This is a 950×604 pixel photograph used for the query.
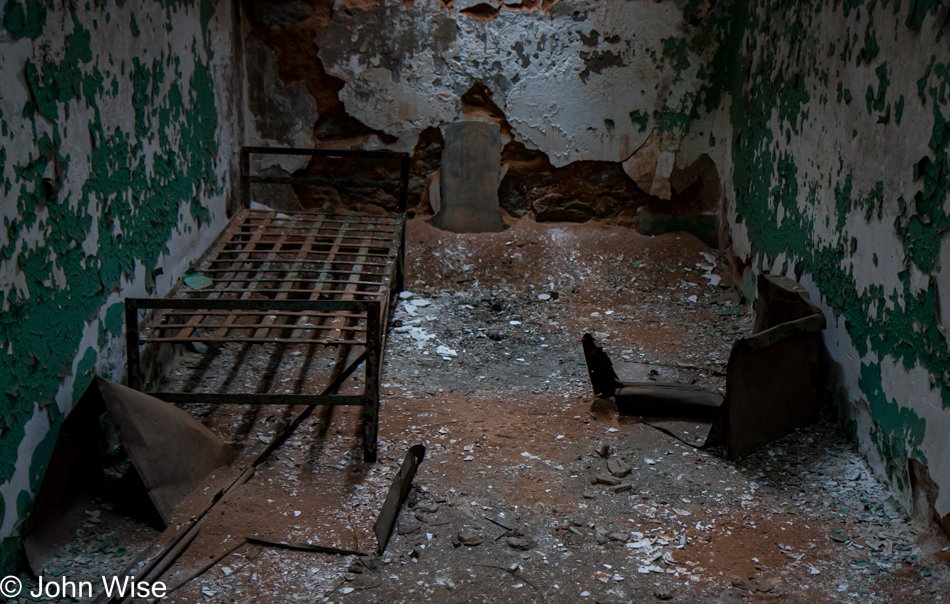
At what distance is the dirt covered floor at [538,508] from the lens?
6.21ft

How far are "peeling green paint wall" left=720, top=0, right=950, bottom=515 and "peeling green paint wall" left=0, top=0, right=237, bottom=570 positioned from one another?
2520 mm

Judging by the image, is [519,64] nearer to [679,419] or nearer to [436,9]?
[436,9]

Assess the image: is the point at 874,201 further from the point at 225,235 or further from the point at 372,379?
the point at 225,235

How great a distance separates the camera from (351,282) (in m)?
3.16

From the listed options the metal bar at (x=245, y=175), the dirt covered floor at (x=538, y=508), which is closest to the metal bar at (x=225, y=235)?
the metal bar at (x=245, y=175)

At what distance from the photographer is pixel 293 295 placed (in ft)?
11.7

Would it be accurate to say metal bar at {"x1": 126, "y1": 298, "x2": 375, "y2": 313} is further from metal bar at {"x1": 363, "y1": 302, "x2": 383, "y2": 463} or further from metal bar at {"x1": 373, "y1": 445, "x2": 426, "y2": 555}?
metal bar at {"x1": 373, "y1": 445, "x2": 426, "y2": 555}

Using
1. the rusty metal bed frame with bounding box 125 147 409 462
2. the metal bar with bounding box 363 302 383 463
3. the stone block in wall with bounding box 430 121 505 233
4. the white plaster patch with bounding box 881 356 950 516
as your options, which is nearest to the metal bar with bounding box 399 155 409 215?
the rusty metal bed frame with bounding box 125 147 409 462

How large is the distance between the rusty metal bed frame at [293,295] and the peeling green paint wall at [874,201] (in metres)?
1.66

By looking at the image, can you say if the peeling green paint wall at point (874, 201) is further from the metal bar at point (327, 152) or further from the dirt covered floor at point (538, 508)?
the metal bar at point (327, 152)

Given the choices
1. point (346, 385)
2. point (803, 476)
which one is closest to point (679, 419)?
point (803, 476)

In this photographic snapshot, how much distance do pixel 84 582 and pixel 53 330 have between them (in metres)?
0.74

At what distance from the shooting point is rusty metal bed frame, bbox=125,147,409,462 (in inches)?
92.6

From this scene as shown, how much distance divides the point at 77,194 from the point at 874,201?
266 cm
